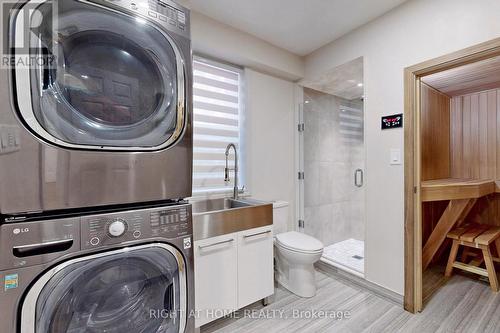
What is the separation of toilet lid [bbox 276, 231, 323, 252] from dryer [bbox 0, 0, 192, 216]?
1.26 metres

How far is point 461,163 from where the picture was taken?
300 centimetres

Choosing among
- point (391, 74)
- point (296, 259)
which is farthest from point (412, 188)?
point (296, 259)

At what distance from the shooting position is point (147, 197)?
1020 millimetres

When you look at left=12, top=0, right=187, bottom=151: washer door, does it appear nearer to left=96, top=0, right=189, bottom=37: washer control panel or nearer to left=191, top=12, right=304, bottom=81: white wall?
left=96, top=0, right=189, bottom=37: washer control panel

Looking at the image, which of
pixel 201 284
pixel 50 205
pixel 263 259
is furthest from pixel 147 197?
pixel 263 259

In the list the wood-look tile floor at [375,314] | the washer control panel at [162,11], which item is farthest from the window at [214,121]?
the wood-look tile floor at [375,314]

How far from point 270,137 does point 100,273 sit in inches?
80.8

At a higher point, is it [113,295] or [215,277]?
[113,295]

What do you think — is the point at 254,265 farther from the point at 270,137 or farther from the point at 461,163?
the point at 461,163

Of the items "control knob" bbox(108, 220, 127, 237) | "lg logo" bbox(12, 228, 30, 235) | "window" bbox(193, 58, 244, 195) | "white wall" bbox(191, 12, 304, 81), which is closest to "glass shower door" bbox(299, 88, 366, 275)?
"white wall" bbox(191, 12, 304, 81)

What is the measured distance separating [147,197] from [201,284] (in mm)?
840

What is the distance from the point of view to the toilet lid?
1.95 meters

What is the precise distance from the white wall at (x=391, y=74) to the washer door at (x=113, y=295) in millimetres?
1763

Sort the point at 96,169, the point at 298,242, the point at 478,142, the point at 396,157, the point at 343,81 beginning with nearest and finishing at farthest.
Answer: the point at 96,169
the point at 396,157
the point at 298,242
the point at 343,81
the point at 478,142
